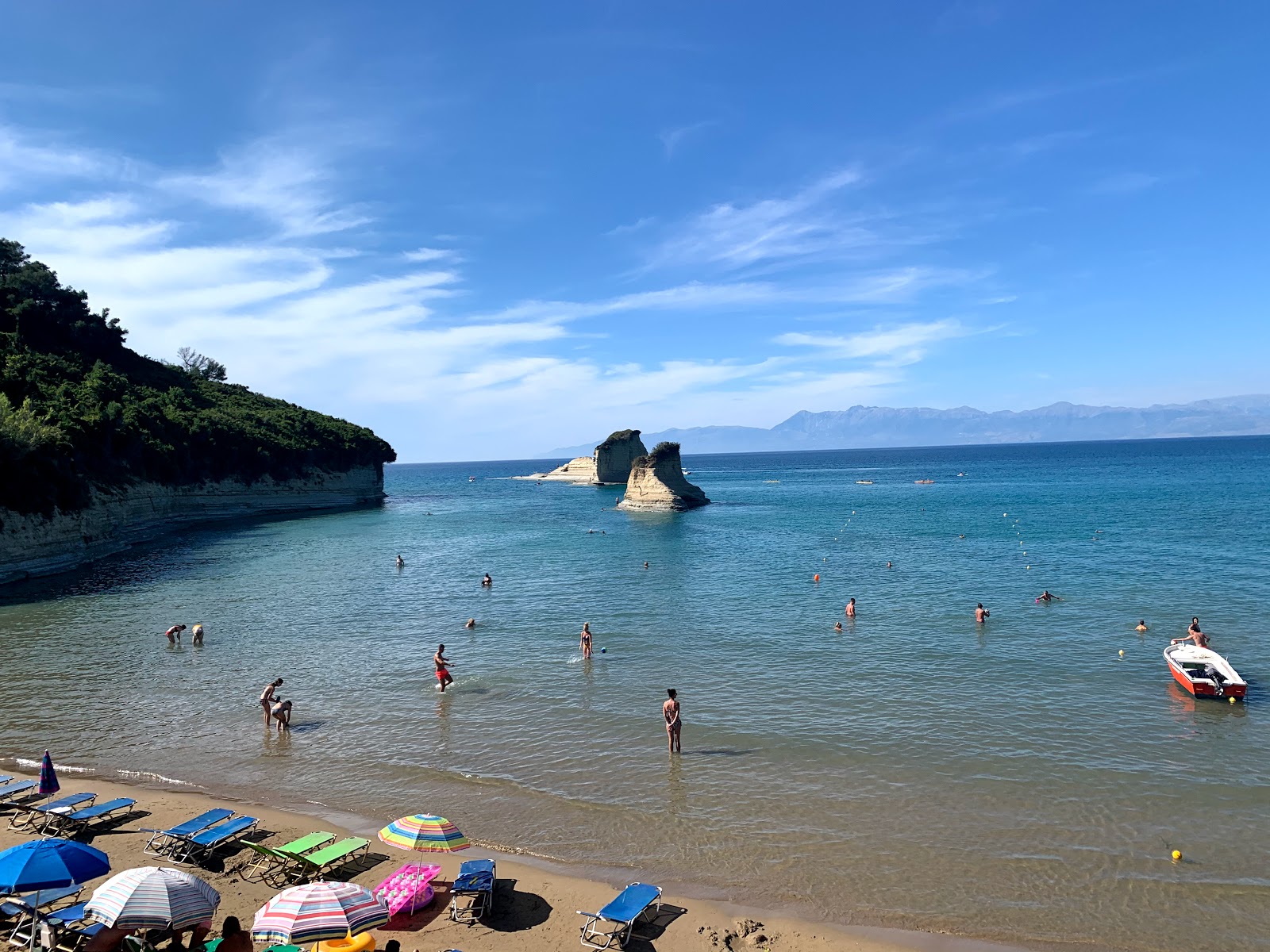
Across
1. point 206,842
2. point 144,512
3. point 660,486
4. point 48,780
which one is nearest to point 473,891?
point 206,842

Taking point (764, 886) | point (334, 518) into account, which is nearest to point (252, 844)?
point (764, 886)

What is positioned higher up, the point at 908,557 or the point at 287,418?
the point at 287,418

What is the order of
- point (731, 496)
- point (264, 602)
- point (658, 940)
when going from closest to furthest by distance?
point (658, 940)
point (264, 602)
point (731, 496)

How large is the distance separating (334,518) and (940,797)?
78.8 metres

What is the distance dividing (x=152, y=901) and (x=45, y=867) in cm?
170

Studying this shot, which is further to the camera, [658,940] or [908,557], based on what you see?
[908,557]

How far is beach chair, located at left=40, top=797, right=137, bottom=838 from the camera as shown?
13125mm

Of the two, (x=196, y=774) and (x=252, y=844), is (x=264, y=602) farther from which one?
(x=252, y=844)

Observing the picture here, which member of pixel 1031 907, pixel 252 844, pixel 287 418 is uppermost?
pixel 287 418

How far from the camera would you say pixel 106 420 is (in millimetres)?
59156

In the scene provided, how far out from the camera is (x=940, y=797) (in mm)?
14406

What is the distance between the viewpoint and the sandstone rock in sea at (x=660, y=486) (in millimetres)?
86812

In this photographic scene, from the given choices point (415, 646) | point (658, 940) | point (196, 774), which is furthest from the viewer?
point (415, 646)

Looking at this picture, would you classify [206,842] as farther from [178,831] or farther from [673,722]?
[673,722]
